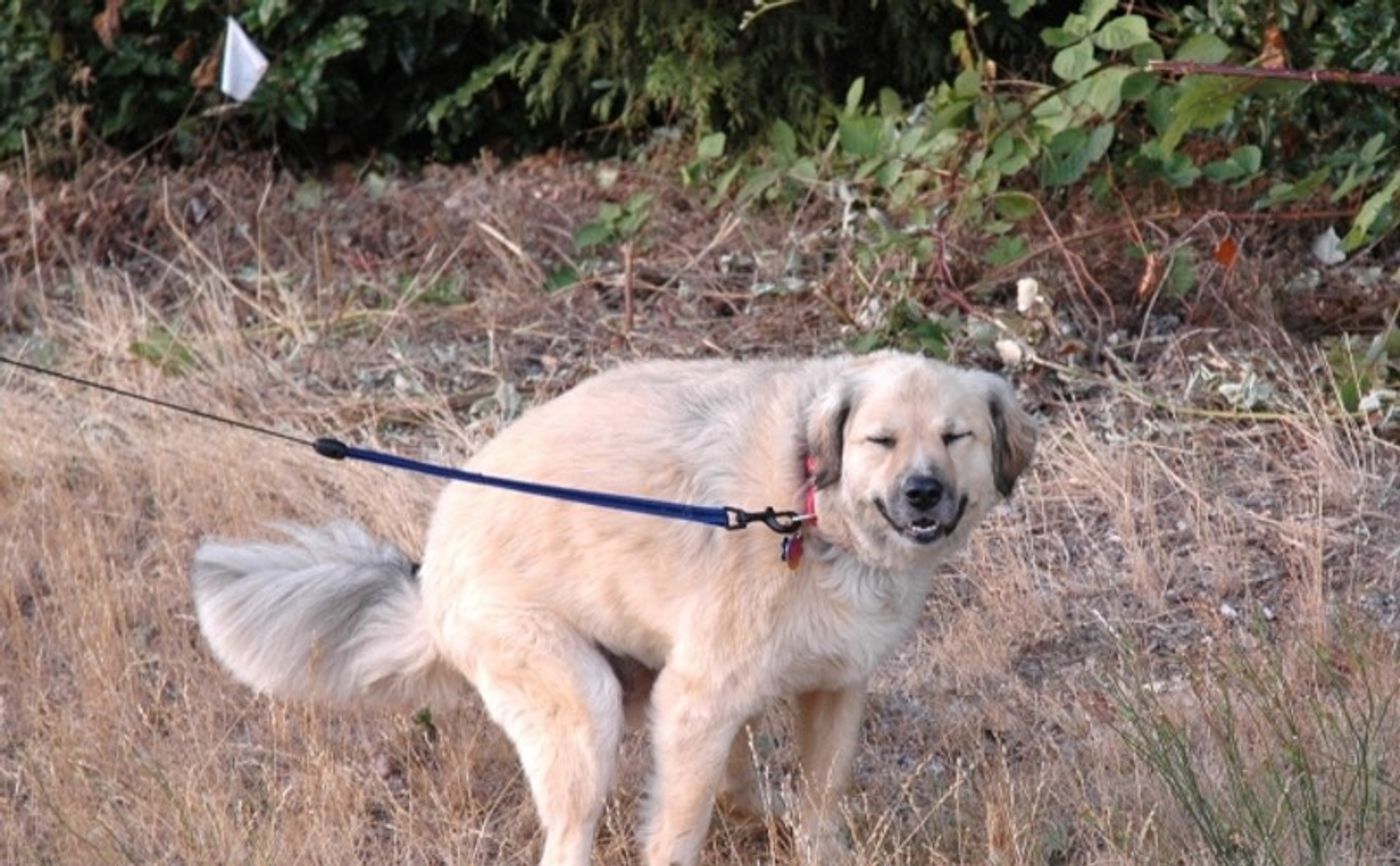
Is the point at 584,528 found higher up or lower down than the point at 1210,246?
higher up

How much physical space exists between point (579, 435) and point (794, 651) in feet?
2.48

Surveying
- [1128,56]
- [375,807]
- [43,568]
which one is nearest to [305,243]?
[43,568]

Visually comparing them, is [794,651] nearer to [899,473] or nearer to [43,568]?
[899,473]

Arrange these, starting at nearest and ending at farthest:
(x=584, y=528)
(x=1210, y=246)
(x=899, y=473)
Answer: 1. (x=899, y=473)
2. (x=584, y=528)
3. (x=1210, y=246)

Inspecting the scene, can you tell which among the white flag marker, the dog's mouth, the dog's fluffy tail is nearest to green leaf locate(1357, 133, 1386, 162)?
the dog's mouth

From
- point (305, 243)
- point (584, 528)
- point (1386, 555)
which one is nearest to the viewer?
point (584, 528)

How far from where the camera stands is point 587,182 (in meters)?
10.3

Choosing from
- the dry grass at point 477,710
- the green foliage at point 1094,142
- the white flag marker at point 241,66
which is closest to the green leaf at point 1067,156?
the green foliage at point 1094,142

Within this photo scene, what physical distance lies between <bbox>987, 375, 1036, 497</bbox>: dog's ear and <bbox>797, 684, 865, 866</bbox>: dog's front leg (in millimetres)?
620

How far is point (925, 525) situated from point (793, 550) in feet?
1.09

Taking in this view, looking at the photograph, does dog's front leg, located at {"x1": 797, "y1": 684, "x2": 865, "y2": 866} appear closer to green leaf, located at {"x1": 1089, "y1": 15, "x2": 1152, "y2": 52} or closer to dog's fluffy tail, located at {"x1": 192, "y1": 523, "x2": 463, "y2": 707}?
dog's fluffy tail, located at {"x1": 192, "y1": 523, "x2": 463, "y2": 707}

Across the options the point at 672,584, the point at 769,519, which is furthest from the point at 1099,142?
the point at 672,584

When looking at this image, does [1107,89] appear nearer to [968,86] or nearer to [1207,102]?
[968,86]

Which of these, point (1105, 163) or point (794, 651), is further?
point (1105, 163)
